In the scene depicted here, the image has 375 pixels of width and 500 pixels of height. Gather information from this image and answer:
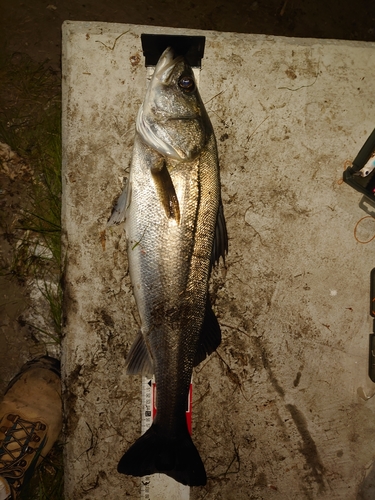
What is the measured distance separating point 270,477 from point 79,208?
247 cm

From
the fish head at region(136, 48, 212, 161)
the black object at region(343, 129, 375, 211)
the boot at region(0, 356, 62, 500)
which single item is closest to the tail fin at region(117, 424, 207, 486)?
the boot at region(0, 356, 62, 500)

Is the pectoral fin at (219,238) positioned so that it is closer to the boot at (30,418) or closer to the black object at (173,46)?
the black object at (173,46)

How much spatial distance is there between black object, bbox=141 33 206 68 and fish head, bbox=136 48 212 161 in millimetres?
288

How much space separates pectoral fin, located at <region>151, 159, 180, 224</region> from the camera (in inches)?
84.0

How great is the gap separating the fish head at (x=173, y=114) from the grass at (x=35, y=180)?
1105 millimetres

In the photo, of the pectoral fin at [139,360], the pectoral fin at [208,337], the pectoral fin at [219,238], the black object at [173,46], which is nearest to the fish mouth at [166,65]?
the black object at [173,46]

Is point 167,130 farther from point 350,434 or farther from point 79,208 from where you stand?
point 350,434

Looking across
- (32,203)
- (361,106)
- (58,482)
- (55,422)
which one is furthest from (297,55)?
(58,482)

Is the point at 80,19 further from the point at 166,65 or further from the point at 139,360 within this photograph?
the point at 139,360

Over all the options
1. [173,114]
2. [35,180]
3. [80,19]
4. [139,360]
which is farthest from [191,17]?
[139,360]

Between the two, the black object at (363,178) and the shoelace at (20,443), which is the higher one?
the black object at (363,178)

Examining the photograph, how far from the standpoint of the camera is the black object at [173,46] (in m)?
2.52

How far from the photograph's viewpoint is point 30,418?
9.21ft

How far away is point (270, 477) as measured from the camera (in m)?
2.71
